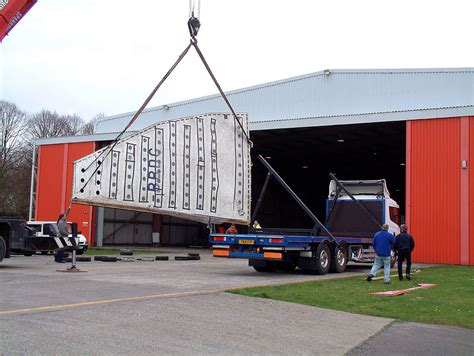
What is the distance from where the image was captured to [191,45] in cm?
1150

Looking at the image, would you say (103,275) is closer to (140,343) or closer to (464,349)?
(140,343)

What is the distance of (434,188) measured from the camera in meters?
24.1

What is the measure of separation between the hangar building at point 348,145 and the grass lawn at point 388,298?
9.22 meters

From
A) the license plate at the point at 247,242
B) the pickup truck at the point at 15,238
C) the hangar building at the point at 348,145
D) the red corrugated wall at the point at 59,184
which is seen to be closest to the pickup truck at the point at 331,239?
the license plate at the point at 247,242

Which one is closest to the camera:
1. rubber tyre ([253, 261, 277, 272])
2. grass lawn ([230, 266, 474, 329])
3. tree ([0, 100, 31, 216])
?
grass lawn ([230, 266, 474, 329])

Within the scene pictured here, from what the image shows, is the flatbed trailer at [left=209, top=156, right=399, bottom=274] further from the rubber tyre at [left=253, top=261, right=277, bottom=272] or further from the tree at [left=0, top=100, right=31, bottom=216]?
the tree at [left=0, top=100, right=31, bottom=216]

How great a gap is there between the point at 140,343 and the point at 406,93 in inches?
989

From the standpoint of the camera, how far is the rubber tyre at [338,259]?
57.6 ft

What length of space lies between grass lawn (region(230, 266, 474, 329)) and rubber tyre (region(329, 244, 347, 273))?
2346mm

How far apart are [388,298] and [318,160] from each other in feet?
107

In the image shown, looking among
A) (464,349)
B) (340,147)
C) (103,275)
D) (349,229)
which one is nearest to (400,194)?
(340,147)

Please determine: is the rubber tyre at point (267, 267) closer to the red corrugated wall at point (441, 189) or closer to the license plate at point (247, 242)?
the license plate at point (247, 242)

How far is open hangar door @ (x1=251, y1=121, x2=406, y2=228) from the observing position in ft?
104

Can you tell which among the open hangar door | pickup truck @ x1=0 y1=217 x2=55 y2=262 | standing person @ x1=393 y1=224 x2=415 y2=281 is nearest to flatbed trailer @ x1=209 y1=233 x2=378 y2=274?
standing person @ x1=393 y1=224 x2=415 y2=281
